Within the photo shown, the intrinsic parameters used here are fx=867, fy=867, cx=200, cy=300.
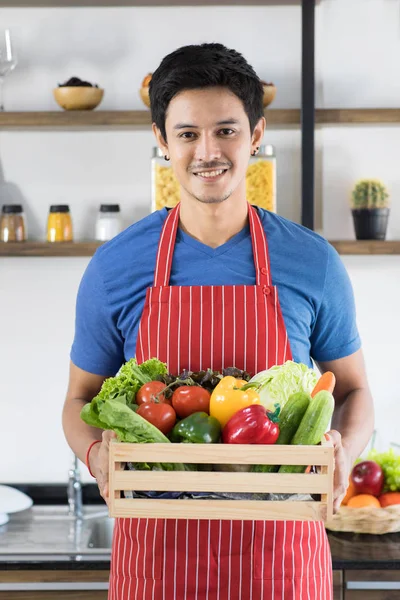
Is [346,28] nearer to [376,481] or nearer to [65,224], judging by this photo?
[65,224]

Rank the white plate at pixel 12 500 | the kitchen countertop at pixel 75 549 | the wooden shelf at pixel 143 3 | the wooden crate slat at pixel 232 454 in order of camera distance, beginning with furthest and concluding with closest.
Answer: the wooden shelf at pixel 143 3, the white plate at pixel 12 500, the kitchen countertop at pixel 75 549, the wooden crate slat at pixel 232 454

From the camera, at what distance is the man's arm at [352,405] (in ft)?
4.99

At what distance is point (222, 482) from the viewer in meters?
1.18

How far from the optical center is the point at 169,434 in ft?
4.13

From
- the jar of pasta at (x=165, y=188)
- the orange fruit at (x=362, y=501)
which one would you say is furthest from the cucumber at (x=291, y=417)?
the jar of pasta at (x=165, y=188)

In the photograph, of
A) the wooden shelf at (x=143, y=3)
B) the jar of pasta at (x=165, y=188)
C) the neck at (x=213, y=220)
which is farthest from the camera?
the wooden shelf at (x=143, y=3)

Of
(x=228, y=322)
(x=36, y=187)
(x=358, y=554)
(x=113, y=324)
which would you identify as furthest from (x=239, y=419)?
(x=36, y=187)

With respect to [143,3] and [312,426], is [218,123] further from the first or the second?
[143,3]

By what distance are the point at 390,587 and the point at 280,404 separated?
3.65ft

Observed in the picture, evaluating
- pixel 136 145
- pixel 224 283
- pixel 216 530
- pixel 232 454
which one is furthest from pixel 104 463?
pixel 136 145

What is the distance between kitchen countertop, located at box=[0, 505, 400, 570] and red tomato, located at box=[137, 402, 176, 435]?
109 cm

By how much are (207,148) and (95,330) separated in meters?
0.41

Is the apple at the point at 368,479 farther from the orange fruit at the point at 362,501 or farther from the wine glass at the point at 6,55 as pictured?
the wine glass at the point at 6,55

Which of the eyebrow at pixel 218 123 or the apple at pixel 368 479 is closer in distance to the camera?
the eyebrow at pixel 218 123
